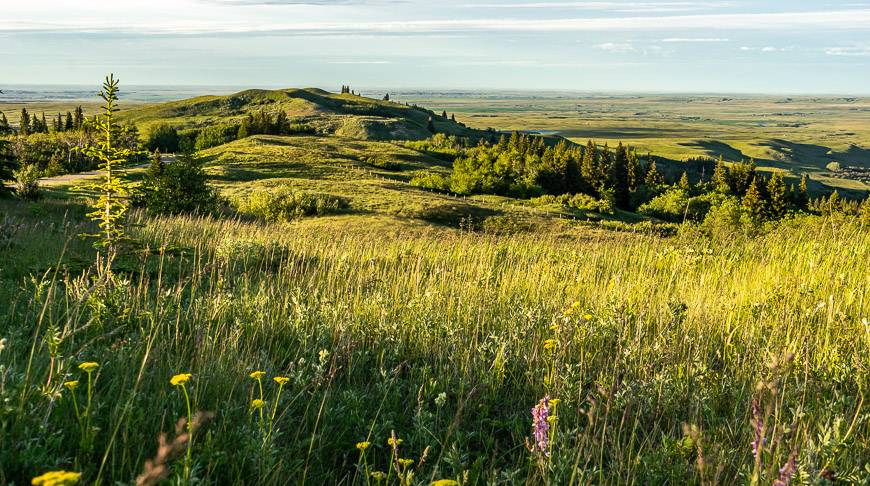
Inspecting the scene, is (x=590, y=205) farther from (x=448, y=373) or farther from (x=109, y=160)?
(x=448, y=373)

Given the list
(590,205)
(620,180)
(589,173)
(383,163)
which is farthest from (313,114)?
(590,205)

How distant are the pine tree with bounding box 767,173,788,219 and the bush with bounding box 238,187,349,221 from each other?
6598 cm

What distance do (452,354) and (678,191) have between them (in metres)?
88.3

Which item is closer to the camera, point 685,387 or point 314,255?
point 685,387

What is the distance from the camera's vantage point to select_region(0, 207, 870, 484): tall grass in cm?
269

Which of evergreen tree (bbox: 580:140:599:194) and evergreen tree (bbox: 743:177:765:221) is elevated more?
evergreen tree (bbox: 580:140:599:194)

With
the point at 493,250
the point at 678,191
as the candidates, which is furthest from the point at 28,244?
the point at 678,191

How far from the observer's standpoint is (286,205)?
29.9 metres

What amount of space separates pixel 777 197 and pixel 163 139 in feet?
275

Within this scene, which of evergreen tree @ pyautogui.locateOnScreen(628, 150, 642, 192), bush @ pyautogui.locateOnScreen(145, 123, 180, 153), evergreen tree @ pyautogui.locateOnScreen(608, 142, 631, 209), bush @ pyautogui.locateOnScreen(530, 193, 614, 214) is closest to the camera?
bush @ pyautogui.locateOnScreen(530, 193, 614, 214)

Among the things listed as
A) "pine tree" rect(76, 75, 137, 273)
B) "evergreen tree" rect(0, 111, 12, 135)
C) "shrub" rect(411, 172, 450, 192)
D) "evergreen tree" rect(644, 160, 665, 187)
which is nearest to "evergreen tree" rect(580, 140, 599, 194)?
"evergreen tree" rect(644, 160, 665, 187)

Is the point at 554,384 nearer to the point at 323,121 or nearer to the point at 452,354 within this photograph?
the point at 452,354

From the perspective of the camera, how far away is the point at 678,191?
280 feet

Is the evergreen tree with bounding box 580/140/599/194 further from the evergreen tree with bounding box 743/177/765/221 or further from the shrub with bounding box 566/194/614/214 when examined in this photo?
the shrub with bounding box 566/194/614/214
